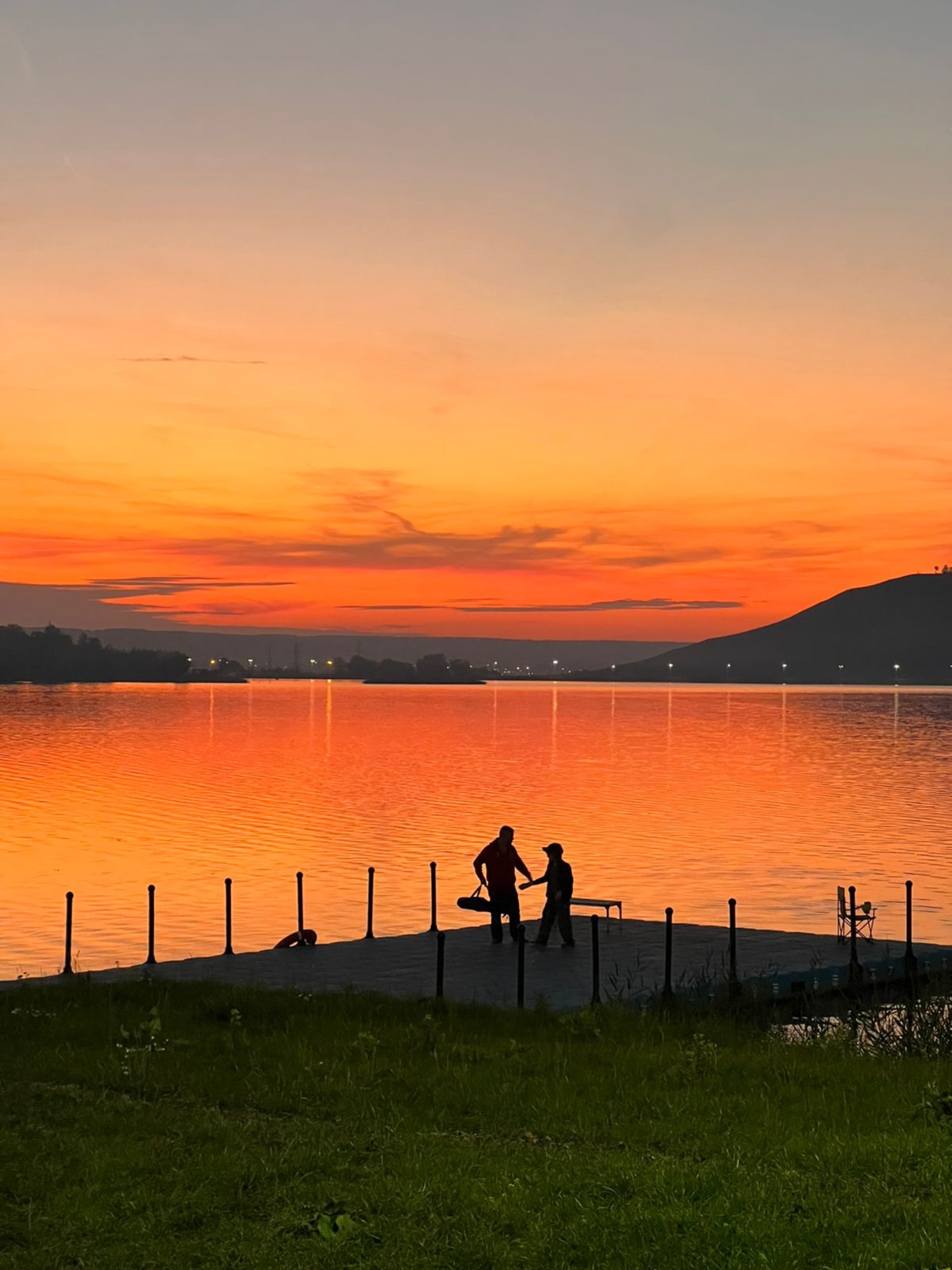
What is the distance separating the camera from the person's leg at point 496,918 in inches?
1094

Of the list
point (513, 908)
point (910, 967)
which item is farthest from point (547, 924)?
point (910, 967)

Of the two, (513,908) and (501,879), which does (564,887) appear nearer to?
(513,908)

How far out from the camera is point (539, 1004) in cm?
1916

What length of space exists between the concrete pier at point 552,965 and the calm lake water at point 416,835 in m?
9.39

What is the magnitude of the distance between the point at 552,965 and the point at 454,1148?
554 inches

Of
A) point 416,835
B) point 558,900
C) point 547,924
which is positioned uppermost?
point 558,900

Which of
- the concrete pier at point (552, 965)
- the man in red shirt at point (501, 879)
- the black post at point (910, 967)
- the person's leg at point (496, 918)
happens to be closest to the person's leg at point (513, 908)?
the man in red shirt at point (501, 879)

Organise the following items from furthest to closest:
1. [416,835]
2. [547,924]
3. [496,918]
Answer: [416,835]
[496,918]
[547,924]

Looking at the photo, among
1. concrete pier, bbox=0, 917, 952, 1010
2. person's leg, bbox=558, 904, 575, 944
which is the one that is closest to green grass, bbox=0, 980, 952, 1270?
concrete pier, bbox=0, 917, 952, 1010

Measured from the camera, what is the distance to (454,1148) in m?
11.6

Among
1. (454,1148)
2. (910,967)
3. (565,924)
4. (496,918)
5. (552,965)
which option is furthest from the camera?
(496,918)

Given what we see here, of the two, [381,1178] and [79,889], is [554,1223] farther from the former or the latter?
[79,889]

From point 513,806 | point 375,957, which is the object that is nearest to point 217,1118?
point 375,957

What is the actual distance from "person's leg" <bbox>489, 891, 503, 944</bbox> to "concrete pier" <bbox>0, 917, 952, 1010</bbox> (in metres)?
0.19
